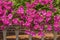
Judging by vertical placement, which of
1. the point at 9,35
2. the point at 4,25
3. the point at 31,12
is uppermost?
the point at 31,12

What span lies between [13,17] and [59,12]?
0.77 m

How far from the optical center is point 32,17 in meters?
3.36

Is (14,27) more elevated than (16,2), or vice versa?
(16,2)

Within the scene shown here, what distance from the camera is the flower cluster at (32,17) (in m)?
3.39

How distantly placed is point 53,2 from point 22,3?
0.52 meters

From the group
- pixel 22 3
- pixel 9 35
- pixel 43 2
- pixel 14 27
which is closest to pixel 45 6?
pixel 43 2

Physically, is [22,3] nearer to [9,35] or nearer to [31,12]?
[31,12]

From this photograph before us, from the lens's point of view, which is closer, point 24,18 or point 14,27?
point 24,18

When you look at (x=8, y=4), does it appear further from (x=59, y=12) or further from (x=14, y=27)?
(x=59, y=12)

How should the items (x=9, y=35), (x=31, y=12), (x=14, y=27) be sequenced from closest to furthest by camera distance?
(x=31, y=12)
(x=14, y=27)
(x=9, y=35)

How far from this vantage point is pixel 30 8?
3.43 m

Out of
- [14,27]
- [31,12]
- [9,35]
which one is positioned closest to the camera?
[31,12]

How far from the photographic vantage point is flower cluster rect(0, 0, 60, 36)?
11.1ft

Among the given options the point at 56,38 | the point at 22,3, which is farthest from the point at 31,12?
the point at 56,38
